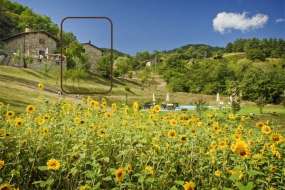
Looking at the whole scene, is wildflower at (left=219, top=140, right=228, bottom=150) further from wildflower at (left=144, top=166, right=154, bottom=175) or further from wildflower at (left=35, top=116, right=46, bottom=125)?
wildflower at (left=35, top=116, right=46, bottom=125)

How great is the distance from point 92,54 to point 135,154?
58998 mm

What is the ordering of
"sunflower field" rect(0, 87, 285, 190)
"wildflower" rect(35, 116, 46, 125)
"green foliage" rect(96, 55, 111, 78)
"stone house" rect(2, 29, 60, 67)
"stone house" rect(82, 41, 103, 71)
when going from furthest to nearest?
1. "stone house" rect(82, 41, 103, 71)
2. "green foliage" rect(96, 55, 111, 78)
3. "stone house" rect(2, 29, 60, 67)
4. "wildflower" rect(35, 116, 46, 125)
5. "sunflower field" rect(0, 87, 285, 190)

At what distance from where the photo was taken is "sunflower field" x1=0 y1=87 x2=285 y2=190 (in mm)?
3802

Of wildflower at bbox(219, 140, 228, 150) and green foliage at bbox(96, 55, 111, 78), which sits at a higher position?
green foliage at bbox(96, 55, 111, 78)

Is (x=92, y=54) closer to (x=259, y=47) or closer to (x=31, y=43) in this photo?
(x=31, y=43)

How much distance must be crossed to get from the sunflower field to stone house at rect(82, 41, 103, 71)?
2146 inches

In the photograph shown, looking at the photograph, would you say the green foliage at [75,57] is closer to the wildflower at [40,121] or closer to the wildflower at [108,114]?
the wildflower at [108,114]

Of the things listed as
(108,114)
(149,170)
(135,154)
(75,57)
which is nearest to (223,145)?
(135,154)

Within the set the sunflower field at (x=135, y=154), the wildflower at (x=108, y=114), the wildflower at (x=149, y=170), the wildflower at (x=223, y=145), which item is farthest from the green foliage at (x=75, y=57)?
the wildflower at (x=149, y=170)

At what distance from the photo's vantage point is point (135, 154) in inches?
165

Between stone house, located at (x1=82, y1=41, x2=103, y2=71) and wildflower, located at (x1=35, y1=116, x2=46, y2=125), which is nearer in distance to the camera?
wildflower, located at (x1=35, y1=116, x2=46, y2=125)

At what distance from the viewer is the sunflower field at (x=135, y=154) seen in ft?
12.5

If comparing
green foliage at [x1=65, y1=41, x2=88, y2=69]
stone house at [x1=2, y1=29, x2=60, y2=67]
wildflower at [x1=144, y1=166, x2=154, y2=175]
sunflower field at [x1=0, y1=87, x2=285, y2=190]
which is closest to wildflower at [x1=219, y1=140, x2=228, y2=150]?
sunflower field at [x1=0, y1=87, x2=285, y2=190]

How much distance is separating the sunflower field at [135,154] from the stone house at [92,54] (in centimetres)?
5450
